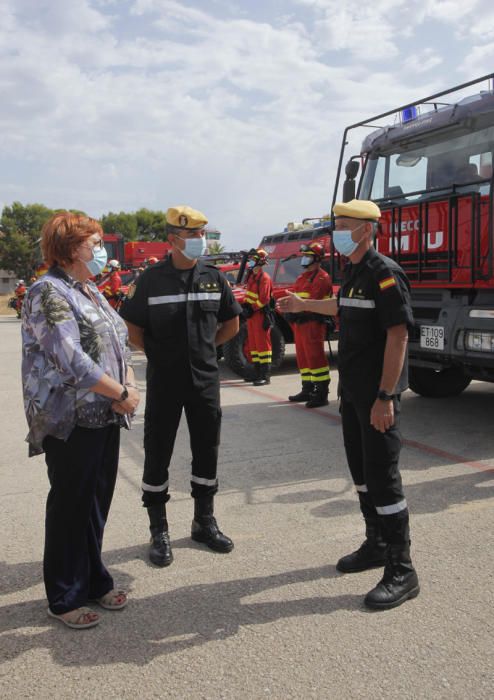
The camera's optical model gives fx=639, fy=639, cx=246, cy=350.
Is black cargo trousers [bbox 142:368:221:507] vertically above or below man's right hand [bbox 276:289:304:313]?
below

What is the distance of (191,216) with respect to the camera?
3311 millimetres

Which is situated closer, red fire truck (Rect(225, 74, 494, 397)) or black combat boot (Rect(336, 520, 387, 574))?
black combat boot (Rect(336, 520, 387, 574))

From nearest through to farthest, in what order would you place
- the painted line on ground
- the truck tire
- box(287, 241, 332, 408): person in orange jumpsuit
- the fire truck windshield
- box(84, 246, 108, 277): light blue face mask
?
box(84, 246, 108, 277): light blue face mask → the painted line on ground → the fire truck windshield → box(287, 241, 332, 408): person in orange jumpsuit → the truck tire

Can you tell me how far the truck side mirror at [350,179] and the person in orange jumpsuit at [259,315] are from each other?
82.5 inches

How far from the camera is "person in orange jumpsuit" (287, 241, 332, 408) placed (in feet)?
23.7

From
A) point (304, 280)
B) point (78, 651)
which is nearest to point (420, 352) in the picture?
point (304, 280)

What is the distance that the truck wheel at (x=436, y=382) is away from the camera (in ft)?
23.4

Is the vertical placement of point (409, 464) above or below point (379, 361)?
below

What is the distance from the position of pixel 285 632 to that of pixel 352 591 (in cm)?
47

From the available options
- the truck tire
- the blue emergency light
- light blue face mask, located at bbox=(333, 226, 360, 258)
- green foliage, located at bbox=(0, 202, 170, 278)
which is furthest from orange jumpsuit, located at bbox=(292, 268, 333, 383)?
green foliage, located at bbox=(0, 202, 170, 278)

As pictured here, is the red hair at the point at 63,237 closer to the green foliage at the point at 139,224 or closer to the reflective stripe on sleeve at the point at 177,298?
the reflective stripe on sleeve at the point at 177,298

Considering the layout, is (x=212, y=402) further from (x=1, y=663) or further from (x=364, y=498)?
(x=1, y=663)

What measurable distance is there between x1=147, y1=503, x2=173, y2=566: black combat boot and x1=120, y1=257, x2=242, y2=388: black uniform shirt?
2.37ft

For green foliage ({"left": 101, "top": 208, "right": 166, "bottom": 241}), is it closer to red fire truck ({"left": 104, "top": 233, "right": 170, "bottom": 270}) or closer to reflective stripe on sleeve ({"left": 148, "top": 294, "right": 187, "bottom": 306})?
red fire truck ({"left": 104, "top": 233, "right": 170, "bottom": 270})
